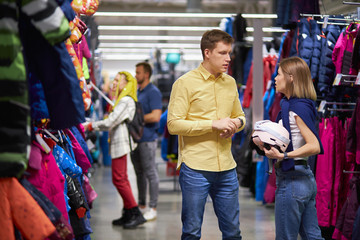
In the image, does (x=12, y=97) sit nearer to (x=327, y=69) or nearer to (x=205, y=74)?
(x=205, y=74)

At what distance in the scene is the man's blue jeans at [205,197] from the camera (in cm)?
337

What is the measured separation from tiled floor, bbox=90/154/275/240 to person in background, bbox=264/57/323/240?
1991 millimetres

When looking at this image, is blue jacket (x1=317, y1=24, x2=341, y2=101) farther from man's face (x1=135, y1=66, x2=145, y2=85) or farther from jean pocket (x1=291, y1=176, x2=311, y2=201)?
man's face (x1=135, y1=66, x2=145, y2=85)

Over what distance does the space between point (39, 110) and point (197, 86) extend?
1201 millimetres

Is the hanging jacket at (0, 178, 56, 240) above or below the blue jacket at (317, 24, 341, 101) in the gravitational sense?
below

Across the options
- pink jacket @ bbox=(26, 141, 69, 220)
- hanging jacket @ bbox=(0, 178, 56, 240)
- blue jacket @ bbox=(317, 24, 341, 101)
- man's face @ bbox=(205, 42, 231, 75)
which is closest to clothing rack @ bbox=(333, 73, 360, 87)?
blue jacket @ bbox=(317, 24, 341, 101)

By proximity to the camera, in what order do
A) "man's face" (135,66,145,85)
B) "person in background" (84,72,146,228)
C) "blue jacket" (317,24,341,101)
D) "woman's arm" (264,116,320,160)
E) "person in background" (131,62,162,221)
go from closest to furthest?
"woman's arm" (264,116,320,160), "blue jacket" (317,24,341,101), "person in background" (84,72,146,228), "person in background" (131,62,162,221), "man's face" (135,66,145,85)

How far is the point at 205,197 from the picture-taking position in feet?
11.3

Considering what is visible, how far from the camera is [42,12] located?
2164mm

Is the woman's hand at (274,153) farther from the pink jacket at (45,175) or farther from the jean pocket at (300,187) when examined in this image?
the pink jacket at (45,175)

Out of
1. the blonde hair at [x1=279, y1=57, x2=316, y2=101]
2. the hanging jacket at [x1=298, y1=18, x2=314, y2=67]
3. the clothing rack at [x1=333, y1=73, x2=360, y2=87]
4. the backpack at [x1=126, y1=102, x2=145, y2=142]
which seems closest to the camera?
the blonde hair at [x1=279, y1=57, x2=316, y2=101]

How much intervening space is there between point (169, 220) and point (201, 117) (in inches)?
122

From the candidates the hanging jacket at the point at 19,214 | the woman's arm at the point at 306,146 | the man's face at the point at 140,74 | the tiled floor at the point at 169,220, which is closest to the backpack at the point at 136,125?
the man's face at the point at 140,74

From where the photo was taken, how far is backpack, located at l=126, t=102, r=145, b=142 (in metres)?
6.02
